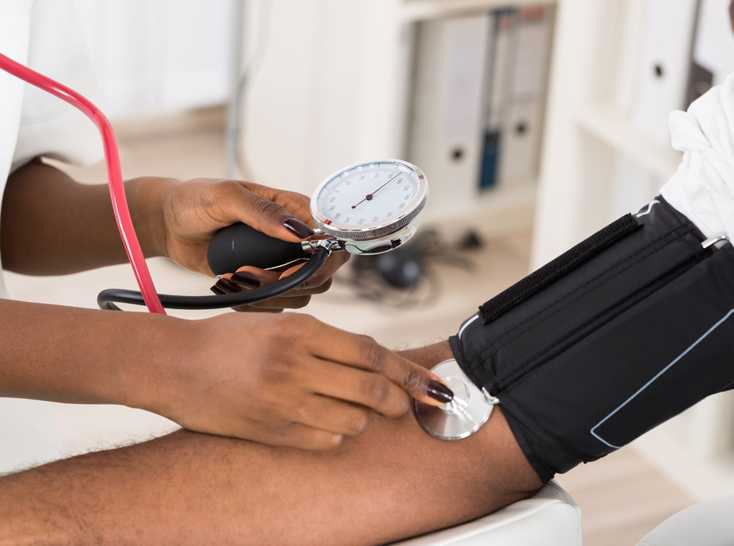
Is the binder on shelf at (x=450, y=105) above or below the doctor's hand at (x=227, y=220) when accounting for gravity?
below

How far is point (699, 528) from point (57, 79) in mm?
812

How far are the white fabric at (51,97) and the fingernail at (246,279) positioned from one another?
1.03 ft

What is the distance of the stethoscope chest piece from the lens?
0.94 metres

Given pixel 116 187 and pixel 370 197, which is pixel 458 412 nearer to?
pixel 370 197

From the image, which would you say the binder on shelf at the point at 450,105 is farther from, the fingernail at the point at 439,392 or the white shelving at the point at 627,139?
the fingernail at the point at 439,392

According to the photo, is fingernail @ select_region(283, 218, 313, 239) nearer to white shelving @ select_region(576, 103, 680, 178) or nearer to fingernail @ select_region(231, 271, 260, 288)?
fingernail @ select_region(231, 271, 260, 288)

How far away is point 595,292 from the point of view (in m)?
0.92

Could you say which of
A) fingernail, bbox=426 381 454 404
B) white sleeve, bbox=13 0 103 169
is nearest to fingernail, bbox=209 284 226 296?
fingernail, bbox=426 381 454 404

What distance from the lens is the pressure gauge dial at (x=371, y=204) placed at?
0.96 meters

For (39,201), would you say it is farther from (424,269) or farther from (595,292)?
(424,269)

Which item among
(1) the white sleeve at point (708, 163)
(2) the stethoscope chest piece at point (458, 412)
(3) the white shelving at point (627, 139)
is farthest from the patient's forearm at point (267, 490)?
(3) the white shelving at point (627, 139)

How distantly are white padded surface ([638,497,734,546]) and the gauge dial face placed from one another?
0.32 metres

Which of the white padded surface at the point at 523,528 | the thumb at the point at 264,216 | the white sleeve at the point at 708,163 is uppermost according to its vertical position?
the white sleeve at the point at 708,163

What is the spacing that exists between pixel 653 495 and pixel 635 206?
565 millimetres
